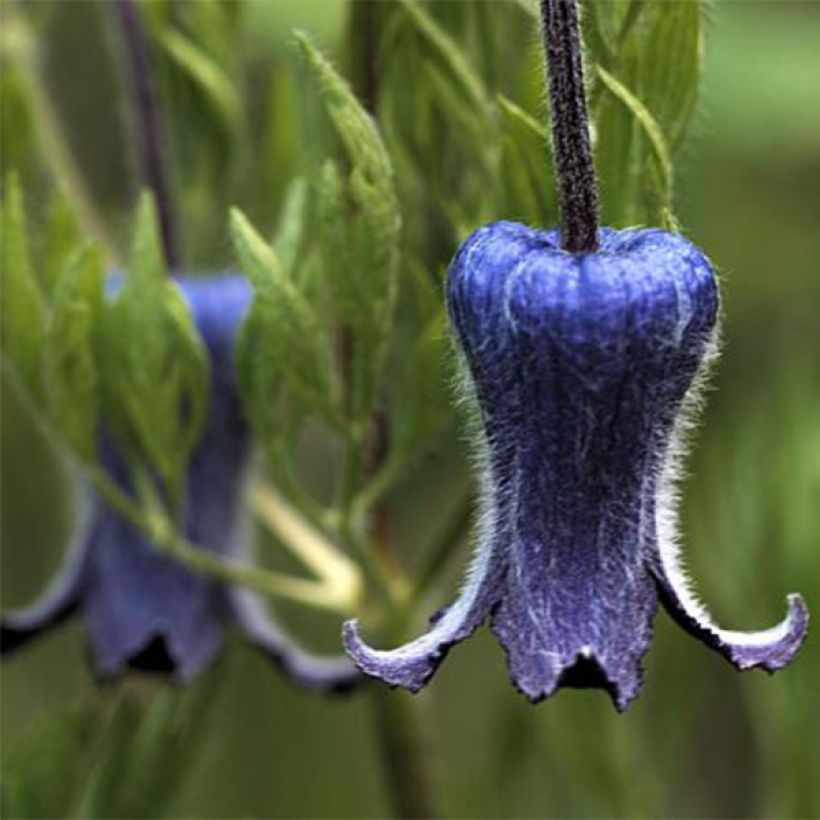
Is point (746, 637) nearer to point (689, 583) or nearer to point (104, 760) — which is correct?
point (689, 583)

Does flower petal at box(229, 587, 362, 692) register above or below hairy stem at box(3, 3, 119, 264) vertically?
below

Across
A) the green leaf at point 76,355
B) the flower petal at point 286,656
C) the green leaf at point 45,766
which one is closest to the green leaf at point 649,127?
the green leaf at point 76,355

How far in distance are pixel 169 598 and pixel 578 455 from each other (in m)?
0.52

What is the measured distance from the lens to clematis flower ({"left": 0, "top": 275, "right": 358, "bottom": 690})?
149 centimetres

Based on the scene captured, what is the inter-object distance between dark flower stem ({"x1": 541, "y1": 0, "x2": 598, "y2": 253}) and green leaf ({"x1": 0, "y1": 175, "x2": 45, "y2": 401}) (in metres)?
0.40

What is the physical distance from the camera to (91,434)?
136cm

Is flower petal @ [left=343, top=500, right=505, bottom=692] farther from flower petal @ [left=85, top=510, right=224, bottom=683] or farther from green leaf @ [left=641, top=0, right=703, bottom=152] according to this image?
flower petal @ [left=85, top=510, right=224, bottom=683]

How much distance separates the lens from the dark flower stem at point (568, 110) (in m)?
1.00

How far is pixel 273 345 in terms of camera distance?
49.8 inches

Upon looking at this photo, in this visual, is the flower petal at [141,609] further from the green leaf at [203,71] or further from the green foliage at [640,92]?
the green foliage at [640,92]

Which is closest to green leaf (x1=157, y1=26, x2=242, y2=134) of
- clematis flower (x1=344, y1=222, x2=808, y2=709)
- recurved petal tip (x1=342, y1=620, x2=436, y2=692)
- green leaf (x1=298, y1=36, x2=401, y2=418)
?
green leaf (x1=298, y1=36, x2=401, y2=418)

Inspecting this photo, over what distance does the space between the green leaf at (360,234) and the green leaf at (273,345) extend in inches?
0.8

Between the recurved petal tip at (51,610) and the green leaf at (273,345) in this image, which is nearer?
the green leaf at (273,345)

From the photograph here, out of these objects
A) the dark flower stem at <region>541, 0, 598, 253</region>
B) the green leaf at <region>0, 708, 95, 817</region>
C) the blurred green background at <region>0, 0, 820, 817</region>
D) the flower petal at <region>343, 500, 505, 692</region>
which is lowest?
the blurred green background at <region>0, 0, 820, 817</region>
